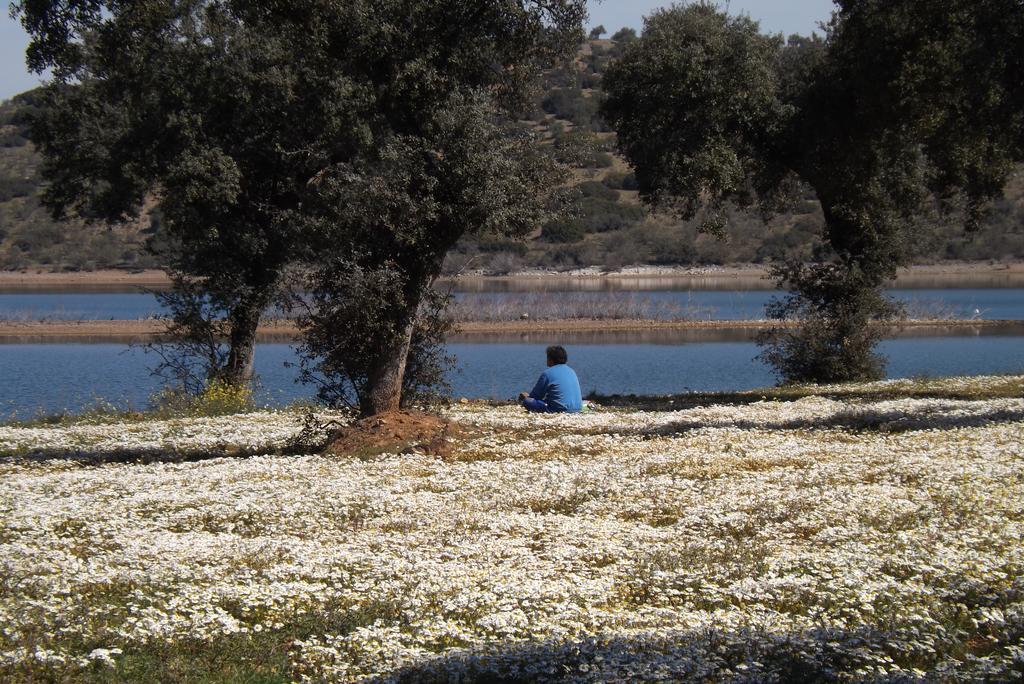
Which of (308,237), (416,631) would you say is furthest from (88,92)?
(416,631)

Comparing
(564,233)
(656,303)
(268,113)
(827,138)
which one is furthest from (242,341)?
(564,233)

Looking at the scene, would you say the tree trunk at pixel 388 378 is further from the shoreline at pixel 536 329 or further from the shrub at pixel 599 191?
the shrub at pixel 599 191

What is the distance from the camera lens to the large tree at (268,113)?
53.7 feet

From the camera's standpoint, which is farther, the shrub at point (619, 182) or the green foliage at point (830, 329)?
the shrub at point (619, 182)

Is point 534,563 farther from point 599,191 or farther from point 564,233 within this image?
point 599,191

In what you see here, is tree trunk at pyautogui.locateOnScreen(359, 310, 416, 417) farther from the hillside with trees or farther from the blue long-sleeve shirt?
the hillside with trees

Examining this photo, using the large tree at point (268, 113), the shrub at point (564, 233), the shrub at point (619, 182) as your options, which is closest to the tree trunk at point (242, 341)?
the large tree at point (268, 113)

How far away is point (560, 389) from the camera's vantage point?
21.5m

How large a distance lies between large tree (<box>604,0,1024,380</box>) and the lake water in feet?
68.3

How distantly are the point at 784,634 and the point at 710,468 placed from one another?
6.55 metres

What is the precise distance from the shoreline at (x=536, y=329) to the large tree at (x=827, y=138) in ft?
68.6

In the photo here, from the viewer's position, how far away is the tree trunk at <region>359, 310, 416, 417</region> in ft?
56.4

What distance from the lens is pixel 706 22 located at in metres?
27.1

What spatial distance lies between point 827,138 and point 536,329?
27.9 meters
